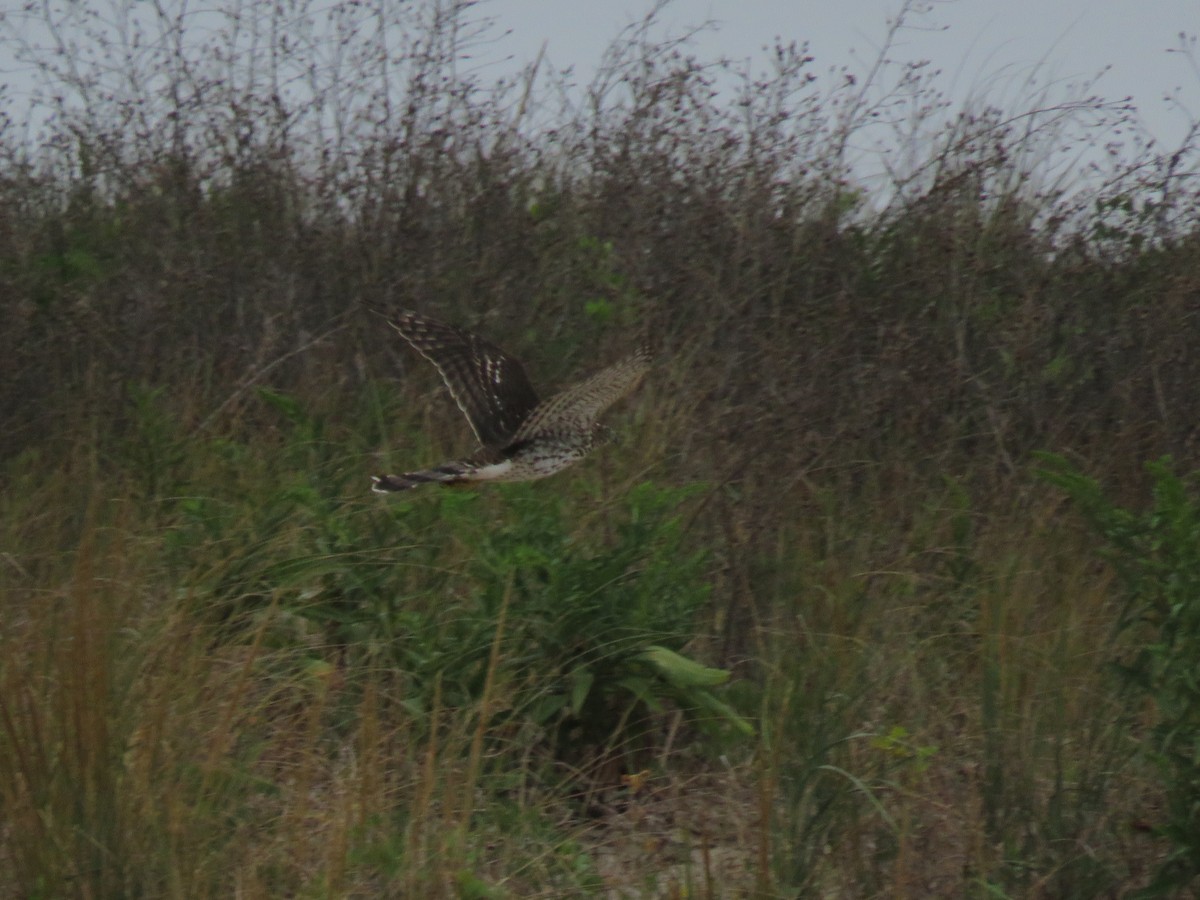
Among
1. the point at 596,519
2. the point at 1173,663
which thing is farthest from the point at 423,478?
the point at 1173,663

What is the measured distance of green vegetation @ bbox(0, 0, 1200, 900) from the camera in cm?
292

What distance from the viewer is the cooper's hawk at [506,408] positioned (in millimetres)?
4602

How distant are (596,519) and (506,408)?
0.87 metres

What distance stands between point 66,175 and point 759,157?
2961mm

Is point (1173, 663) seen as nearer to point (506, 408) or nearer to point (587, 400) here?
point (587, 400)

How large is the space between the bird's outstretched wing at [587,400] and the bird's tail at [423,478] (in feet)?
0.89

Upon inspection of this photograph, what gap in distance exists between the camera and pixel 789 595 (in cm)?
427

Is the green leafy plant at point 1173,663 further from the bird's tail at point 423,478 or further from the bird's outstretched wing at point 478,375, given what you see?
the bird's outstretched wing at point 478,375

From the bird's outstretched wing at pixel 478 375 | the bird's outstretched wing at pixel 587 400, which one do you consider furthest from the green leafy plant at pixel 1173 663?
the bird's outstretched wing at pixel 478 375

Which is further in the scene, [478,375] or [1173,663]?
[478,375]

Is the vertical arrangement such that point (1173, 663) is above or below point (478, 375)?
below

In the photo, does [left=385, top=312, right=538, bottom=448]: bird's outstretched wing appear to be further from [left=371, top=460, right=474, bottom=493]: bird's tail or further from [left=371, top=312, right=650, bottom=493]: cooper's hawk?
[left=371, top=460, right=474, bottom=493]: bird's tail

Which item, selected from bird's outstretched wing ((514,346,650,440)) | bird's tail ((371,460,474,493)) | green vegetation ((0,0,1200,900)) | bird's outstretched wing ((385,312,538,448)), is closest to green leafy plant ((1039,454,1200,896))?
green vegetation ((0,0,1200,900))

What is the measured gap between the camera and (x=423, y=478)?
446 cm
